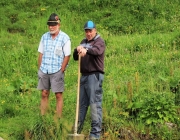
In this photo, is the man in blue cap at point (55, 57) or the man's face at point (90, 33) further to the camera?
the man in blue cap at point (55, 57)

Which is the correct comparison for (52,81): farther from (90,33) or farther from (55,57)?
(90,33)

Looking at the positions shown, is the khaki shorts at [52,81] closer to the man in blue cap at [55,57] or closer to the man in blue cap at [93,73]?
the man in blue cap at [55,57]

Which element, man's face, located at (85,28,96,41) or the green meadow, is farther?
the green meadow

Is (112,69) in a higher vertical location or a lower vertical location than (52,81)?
higher

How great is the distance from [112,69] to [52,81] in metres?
2.70

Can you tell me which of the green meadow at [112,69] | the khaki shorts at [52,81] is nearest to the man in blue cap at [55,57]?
the khaki shorts at [52,81]

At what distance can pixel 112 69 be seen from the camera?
30.0ft

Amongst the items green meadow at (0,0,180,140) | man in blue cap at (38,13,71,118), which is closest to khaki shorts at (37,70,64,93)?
man in blue cap at (38,13,71,118)

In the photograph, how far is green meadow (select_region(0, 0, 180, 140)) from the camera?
6.55 meters

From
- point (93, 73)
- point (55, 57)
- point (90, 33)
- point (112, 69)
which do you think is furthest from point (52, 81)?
point (112, 69)

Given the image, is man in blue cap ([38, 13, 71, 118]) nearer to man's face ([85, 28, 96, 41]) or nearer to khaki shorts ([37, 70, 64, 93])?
khaki shorts ([37, 70, 64, 93])

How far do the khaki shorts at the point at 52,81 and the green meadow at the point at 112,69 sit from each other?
41 cm

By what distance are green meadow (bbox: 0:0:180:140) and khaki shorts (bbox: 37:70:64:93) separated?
1.33 ft

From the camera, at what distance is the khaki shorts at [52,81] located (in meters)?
6.64
